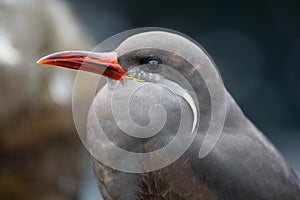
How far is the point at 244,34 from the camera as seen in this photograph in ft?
26.6

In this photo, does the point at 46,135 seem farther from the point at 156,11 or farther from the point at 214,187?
the point at 156,11

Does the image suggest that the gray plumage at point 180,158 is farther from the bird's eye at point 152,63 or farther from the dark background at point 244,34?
the dark background at point 244,34

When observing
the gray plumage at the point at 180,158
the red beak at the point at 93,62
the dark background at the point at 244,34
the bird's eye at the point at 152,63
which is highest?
the red beak at the point at 93,62

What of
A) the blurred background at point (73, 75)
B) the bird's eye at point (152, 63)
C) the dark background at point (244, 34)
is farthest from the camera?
the dark background at point (244, 34)

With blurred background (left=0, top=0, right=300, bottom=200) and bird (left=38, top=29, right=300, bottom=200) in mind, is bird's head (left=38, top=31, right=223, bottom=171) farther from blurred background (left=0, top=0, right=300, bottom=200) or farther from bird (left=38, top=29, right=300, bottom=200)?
blurred background (left=0, top=0, right=300, bottom=200)

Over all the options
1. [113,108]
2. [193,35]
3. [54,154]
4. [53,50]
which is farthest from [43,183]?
[193,35]

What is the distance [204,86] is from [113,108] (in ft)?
1.26

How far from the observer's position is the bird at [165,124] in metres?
3.15

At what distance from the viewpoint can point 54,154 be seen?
211 inches

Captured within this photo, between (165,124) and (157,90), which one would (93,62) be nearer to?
(157,90)

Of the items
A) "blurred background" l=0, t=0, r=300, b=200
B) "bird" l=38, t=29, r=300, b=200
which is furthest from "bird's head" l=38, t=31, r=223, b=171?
"blurred background" l=0, t=0, r=300, b=200

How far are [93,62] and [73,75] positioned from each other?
7.67ft

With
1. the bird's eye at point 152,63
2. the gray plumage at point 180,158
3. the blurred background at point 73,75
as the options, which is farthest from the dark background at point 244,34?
the bird's eye at point 152,63

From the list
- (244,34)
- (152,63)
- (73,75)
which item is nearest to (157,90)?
(152,63)
